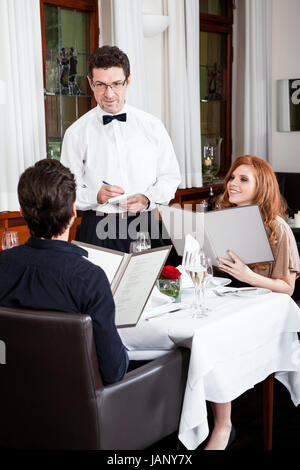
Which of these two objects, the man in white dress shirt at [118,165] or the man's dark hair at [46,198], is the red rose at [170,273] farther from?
the man in white dress shirt at [118,165]

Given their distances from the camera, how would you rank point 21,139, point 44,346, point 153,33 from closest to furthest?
point 44,346, point 21,139, point 153,33

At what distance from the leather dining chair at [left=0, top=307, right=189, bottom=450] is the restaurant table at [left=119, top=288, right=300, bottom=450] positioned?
21cm

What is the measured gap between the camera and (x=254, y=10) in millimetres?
6109

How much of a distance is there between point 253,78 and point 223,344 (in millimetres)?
4724

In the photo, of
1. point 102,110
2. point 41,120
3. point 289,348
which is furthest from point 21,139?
point 289,348

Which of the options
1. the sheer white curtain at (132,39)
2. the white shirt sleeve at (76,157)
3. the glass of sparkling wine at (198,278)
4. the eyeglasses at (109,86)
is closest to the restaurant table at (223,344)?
the glass of sparkling wine at (198,278)

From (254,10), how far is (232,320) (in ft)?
16.0

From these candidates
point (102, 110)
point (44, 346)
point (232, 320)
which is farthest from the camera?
point (102, 110)

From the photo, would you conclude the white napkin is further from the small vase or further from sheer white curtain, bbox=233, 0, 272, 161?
sheer white curtain, bbox=233, 0, 272, 161

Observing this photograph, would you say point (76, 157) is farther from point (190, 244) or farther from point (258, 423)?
point (258, 423)

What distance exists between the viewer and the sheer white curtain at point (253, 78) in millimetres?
6148

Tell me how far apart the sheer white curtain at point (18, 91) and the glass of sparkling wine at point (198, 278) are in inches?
82.0

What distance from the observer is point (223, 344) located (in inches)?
80.1

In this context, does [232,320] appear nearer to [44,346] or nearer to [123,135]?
[44,346]
